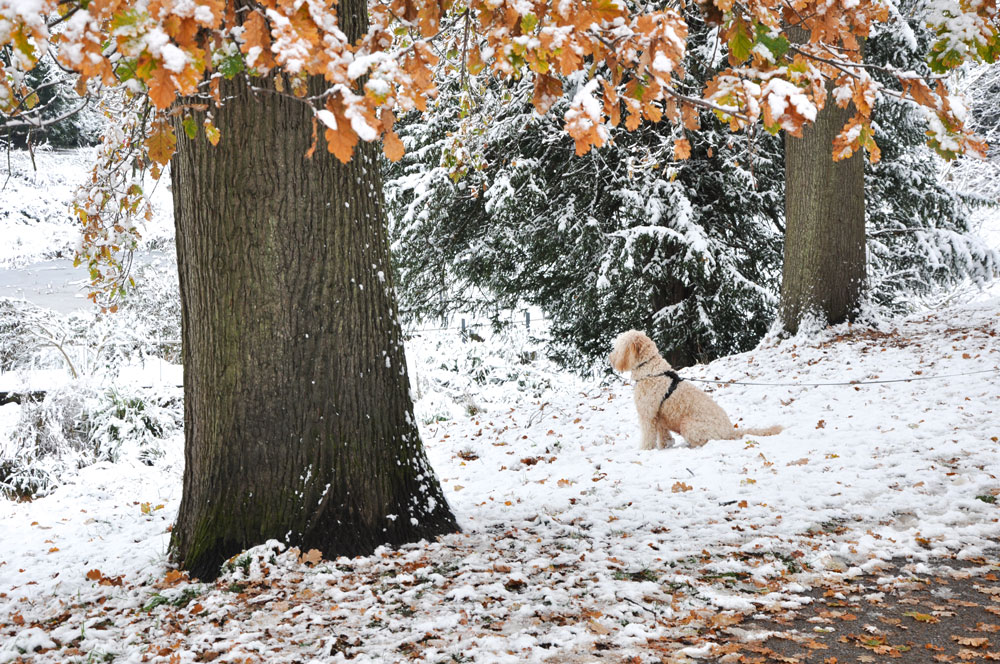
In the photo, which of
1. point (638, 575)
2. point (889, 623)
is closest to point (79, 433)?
point (638, 575)

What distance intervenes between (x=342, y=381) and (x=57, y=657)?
1.68m

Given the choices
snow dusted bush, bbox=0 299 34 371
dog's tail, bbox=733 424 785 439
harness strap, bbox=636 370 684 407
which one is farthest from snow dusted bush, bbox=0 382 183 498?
dog's tail, bbox=733 424 785 439

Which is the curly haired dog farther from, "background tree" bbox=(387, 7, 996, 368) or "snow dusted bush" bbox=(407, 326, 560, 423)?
"snow dusted bush" bbox=(407, 326, 560, 423)

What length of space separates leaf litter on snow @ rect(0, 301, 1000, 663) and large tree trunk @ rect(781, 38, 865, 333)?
1.89 metres

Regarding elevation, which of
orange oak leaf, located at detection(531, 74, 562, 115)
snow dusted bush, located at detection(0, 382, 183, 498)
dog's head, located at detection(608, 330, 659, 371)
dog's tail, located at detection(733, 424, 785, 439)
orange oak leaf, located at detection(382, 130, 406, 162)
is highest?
orange oak leaf, located at detection(531, 74, 562, 115)

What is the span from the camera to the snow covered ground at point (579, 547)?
2.83m

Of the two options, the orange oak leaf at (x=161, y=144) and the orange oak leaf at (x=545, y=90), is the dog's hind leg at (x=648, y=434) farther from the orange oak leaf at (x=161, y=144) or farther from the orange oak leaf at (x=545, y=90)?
the orange oak leaf at (x=161, y=144)

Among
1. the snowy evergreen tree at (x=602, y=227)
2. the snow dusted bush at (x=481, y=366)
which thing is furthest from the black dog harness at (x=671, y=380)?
the snow dusted bush at (x=481, y=366)

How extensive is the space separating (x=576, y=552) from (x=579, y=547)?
0.08 m

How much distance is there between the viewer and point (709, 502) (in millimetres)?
4406

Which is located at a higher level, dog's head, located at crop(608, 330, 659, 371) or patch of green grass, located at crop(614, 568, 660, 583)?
dog's head, located at crop(608, 330, 659, 371)

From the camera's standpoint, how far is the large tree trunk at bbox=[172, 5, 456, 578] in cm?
352

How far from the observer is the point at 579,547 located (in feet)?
12.3

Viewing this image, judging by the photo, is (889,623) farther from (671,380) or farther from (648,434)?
(648,434)
